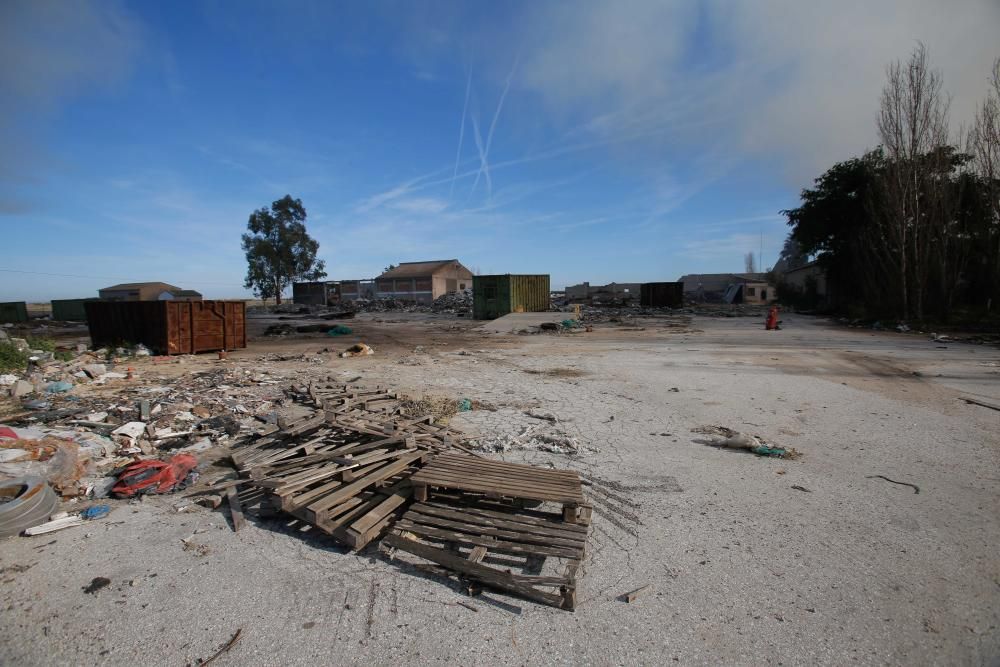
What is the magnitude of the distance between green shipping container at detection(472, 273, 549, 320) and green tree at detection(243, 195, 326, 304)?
29.4m

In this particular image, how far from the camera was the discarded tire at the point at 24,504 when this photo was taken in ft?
11.2

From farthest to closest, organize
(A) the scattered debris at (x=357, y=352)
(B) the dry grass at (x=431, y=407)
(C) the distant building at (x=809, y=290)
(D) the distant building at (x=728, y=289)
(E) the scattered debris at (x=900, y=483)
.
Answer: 1. (D) the distant building at (x=728, y=289)
2. (C) the distant building at (x=809, y=290)
3. (A) the scattered debris at (x=357, y=352)
4. (B) the dry grass at (x=431, y=407)
5. (E) the scattered debris at (x=900, y=483)

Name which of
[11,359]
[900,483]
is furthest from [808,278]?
[11,359]

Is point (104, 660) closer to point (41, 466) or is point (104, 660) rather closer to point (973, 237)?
point (41, 466)

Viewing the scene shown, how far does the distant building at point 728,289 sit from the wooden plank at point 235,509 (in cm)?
5111

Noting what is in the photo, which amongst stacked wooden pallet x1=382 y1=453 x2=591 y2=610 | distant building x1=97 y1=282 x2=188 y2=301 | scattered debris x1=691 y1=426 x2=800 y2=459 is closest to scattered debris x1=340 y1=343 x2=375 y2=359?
stacked wooden pallet x1=382 y1=453 x2=591 y2=610

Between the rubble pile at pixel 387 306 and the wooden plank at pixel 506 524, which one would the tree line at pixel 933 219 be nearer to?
the wooden plank at pixel 506 524

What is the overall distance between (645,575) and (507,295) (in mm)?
24097

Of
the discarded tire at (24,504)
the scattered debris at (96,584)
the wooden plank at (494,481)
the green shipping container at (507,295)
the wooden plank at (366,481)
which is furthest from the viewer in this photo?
the green shipping container at (507,295)

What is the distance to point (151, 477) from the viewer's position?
432 centimetres

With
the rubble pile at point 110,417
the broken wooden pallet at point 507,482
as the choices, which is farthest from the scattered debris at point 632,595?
the rubble pile at point 110,417

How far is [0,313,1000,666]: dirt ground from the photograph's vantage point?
245 centimetres

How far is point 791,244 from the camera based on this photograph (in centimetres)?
8331

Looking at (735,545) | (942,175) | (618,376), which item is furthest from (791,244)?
(735,545)
